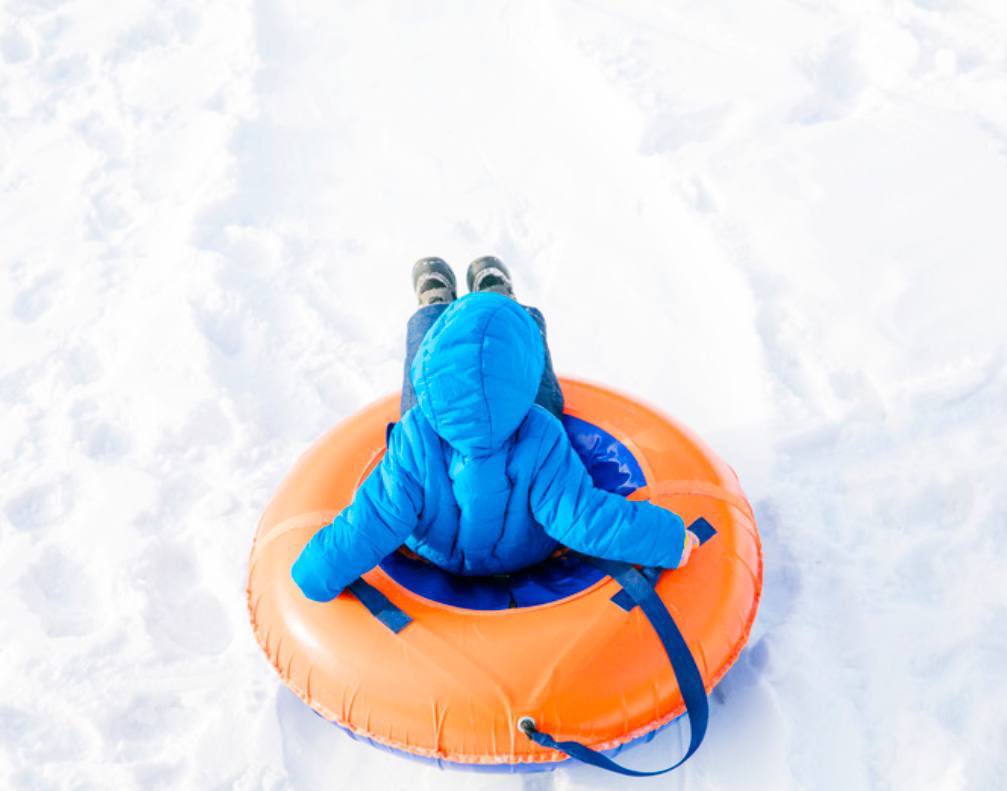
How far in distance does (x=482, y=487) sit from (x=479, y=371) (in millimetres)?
357

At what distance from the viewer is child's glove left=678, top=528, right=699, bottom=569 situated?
2.35 metres

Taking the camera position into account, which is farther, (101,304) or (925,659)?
(101,304)

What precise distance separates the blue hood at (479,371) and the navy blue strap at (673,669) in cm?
52

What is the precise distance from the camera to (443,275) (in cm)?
332

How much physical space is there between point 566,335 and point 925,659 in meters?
1.78

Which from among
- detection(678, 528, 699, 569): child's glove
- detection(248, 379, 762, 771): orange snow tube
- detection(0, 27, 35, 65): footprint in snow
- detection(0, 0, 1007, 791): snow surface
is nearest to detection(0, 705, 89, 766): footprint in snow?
detection(0, 0, 1007, 791): snow surface

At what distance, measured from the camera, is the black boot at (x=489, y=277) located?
318 centimetres

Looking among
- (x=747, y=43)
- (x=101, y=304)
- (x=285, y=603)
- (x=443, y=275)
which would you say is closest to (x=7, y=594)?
(x=285, y=603)

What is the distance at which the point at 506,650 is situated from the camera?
86.1 inches

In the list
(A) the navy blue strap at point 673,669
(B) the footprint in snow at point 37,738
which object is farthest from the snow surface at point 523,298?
(A) the navy blue strap at point 673,669

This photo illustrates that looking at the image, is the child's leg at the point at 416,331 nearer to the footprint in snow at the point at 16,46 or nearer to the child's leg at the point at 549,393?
the child's leg at the point at 549,393

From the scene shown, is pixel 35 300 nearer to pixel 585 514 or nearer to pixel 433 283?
pixel 433 283

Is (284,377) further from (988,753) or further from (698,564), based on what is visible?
(988,753)

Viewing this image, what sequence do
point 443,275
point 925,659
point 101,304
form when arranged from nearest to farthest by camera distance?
point 925,659 → point 443,275 → point 101,304
